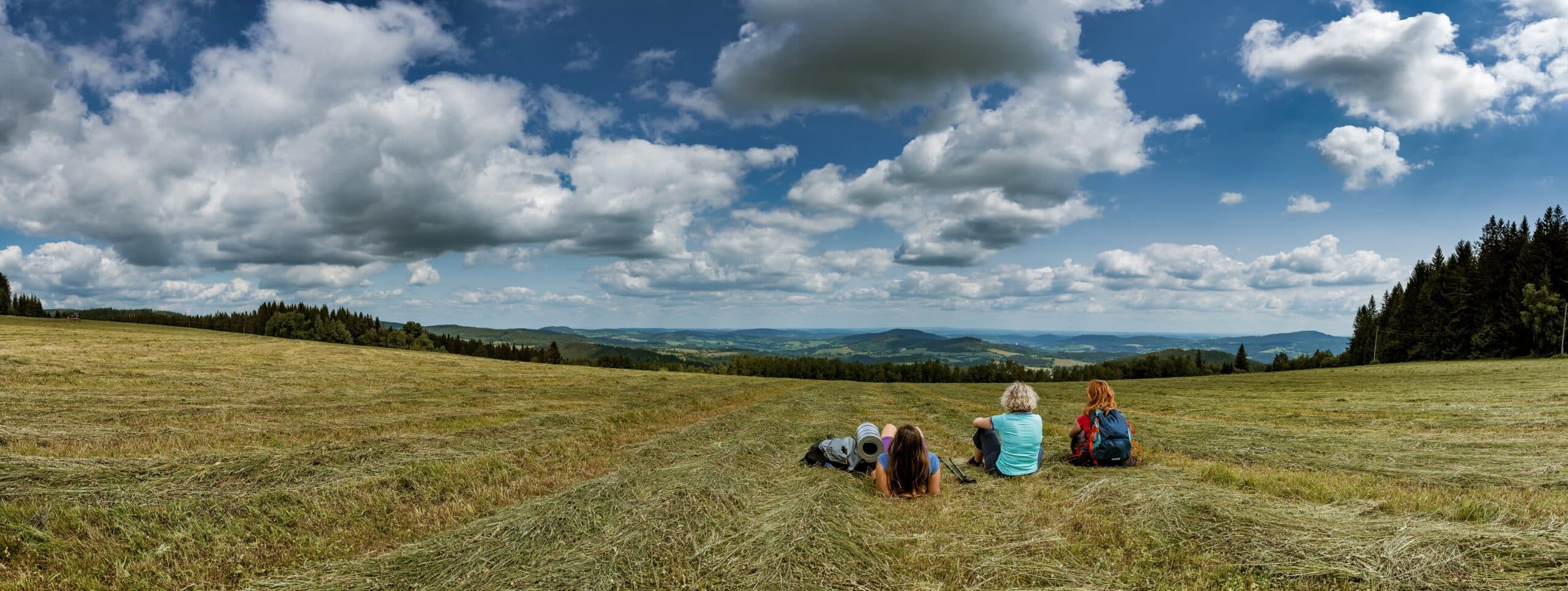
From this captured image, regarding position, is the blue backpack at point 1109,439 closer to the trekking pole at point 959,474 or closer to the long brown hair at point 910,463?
the trekking pole at point 959,474

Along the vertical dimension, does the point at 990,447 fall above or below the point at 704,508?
above

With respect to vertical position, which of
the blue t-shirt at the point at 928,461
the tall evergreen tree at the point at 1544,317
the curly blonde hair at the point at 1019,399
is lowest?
the blue t-shirt at the point at 928,461

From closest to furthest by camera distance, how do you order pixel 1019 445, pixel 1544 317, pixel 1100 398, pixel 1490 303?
1. pixel 1019 445
2. pixel 1100 398
3. pixel 1544 317
4. pixel 1490 303

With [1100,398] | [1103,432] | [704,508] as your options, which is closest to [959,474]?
[1103,432]

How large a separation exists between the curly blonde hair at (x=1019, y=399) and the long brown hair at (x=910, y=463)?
2313 mm

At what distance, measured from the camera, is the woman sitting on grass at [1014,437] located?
1023 centimetres

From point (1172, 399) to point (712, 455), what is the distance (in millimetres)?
32900

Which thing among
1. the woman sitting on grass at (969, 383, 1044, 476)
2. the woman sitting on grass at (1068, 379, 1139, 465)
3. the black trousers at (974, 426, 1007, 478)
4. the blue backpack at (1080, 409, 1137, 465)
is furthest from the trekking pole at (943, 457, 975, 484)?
the blue backpack at (1080, 409, 1137, 465)

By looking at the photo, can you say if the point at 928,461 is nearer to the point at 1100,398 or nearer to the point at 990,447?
the point at 990,447

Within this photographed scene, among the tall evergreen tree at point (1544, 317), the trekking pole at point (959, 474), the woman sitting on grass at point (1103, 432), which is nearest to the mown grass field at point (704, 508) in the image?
the trekking pole at point (959, 474)

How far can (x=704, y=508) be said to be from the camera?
7.93m

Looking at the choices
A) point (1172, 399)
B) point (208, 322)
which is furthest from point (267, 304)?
point (1172, 399)

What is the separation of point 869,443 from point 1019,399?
2.94m

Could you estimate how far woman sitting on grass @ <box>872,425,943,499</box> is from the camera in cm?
888
